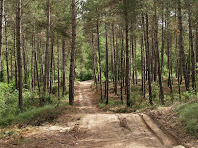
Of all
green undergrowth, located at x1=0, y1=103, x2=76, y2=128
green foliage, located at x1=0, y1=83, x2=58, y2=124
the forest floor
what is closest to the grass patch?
the forest floor

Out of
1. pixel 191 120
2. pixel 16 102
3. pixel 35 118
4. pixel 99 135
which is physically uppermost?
pixel 191 120

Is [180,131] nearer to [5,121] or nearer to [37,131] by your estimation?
[37,131]

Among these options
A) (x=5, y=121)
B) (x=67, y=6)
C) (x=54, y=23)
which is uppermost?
(x=67, y=6)

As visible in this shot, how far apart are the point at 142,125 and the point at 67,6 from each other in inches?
531

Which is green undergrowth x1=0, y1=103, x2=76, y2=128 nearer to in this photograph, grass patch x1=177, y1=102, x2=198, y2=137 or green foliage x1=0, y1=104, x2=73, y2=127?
green foliage x1=0, y1=104, x2=73, y2=127

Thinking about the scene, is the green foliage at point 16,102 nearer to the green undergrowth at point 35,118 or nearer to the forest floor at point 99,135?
the green undergrowth at point 35,118

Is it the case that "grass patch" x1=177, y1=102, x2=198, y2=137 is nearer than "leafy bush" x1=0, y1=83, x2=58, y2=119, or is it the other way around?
"grass patch" x1=177, y1=102, x2=198, y2=137

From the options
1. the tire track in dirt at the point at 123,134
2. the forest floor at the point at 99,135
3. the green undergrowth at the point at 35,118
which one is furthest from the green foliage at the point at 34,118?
the tire track in dirt at the point at 123,134

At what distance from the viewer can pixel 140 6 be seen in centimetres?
1391

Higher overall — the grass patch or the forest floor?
the grass patch

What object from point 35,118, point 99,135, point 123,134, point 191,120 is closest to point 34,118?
point 35,118

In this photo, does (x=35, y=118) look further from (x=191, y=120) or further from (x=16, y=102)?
(x=191, y=120)

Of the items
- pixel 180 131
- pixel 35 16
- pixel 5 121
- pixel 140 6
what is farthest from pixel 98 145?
pixel 35 16

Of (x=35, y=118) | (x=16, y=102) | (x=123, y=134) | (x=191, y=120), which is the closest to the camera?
(x=191, y=120)
